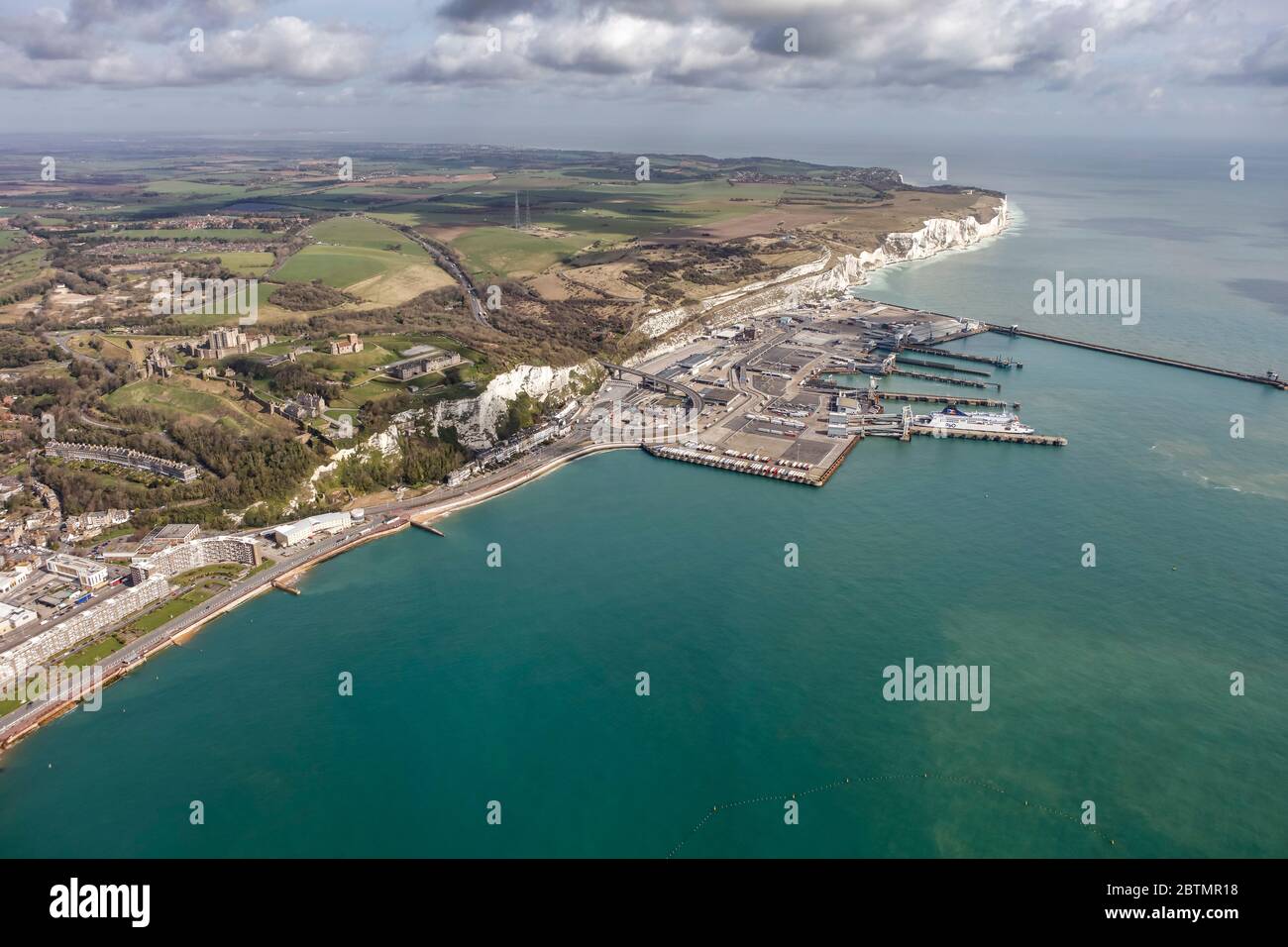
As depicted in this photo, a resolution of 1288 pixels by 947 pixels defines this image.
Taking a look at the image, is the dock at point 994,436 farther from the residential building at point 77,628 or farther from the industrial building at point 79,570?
the industrial building at point 79,570

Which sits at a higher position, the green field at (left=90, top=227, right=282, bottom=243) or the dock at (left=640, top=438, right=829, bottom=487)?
the green field at (left=90, top=227, right=282, bottom=243)

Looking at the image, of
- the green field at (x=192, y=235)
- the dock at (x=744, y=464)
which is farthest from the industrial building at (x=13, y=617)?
the green field at (x=192, y=235)

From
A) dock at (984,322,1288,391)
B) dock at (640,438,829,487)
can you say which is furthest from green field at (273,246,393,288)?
dock at (984,322,1288,391)

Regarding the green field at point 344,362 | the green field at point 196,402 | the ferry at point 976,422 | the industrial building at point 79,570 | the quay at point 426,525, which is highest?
the green field at point 344,362

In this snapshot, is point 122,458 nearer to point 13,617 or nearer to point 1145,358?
point 13,617

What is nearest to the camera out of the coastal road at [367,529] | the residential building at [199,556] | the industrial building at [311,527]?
the coastal road at [367,529]

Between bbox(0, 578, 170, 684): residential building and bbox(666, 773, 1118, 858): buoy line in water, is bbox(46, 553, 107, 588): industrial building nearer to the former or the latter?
bbox(0, 578, 170, 684): residential building

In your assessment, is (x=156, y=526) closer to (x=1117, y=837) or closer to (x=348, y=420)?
(x=348, y=420)

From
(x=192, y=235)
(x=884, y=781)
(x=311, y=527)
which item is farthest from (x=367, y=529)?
(x=192, y=235)
